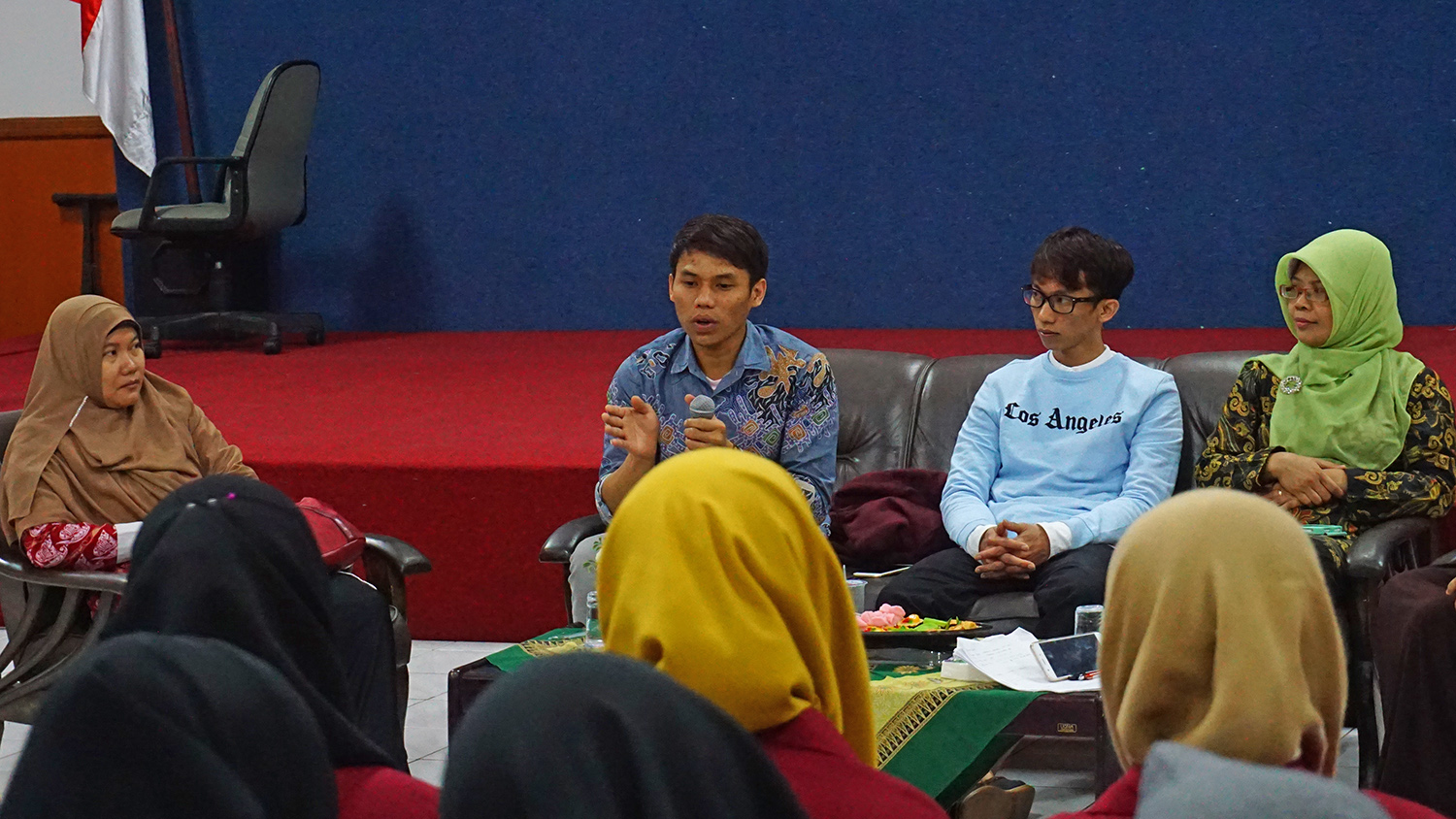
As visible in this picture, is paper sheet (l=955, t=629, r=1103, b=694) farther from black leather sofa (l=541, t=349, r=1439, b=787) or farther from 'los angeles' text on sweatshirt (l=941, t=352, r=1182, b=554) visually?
black leather sofa (l=541, t=349, r=1439, b=787)

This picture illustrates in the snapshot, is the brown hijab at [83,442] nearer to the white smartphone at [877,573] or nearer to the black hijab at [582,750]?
the white smartphone at [877,573]

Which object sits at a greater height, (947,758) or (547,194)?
(547,194)

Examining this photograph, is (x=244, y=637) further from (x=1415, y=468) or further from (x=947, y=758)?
(x=1415, y=468)

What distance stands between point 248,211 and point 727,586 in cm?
494

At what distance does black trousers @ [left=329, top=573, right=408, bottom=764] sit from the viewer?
2834 millimetres

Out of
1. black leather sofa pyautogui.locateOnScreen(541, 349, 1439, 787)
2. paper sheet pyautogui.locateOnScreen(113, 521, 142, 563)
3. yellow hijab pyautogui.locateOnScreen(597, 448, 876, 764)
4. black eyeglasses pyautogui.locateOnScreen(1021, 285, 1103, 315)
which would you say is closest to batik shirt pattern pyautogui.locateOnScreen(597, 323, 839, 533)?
black leather sofa pyautogui.locateOnScreen(541, 349, 1439, 787)

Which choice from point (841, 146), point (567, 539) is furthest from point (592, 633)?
point (841, 146)

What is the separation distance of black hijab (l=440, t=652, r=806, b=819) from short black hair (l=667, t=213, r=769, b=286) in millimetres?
2174

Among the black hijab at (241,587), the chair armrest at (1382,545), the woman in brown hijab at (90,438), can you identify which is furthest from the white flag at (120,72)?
the chair armrest at (1382,545)

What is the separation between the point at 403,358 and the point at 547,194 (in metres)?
0.98

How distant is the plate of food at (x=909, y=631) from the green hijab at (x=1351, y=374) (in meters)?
0.93

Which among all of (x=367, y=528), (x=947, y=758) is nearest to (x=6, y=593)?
(x=367, y=528)

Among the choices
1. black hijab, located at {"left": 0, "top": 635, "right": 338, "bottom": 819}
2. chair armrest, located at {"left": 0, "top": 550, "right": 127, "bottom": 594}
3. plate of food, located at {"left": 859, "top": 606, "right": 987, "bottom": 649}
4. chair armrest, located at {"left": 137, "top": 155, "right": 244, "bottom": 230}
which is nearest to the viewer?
black hijab, located at {"left": 0, "top": 635, "right": 338, "bottom": 819}

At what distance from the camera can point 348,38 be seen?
6523 millimetres
